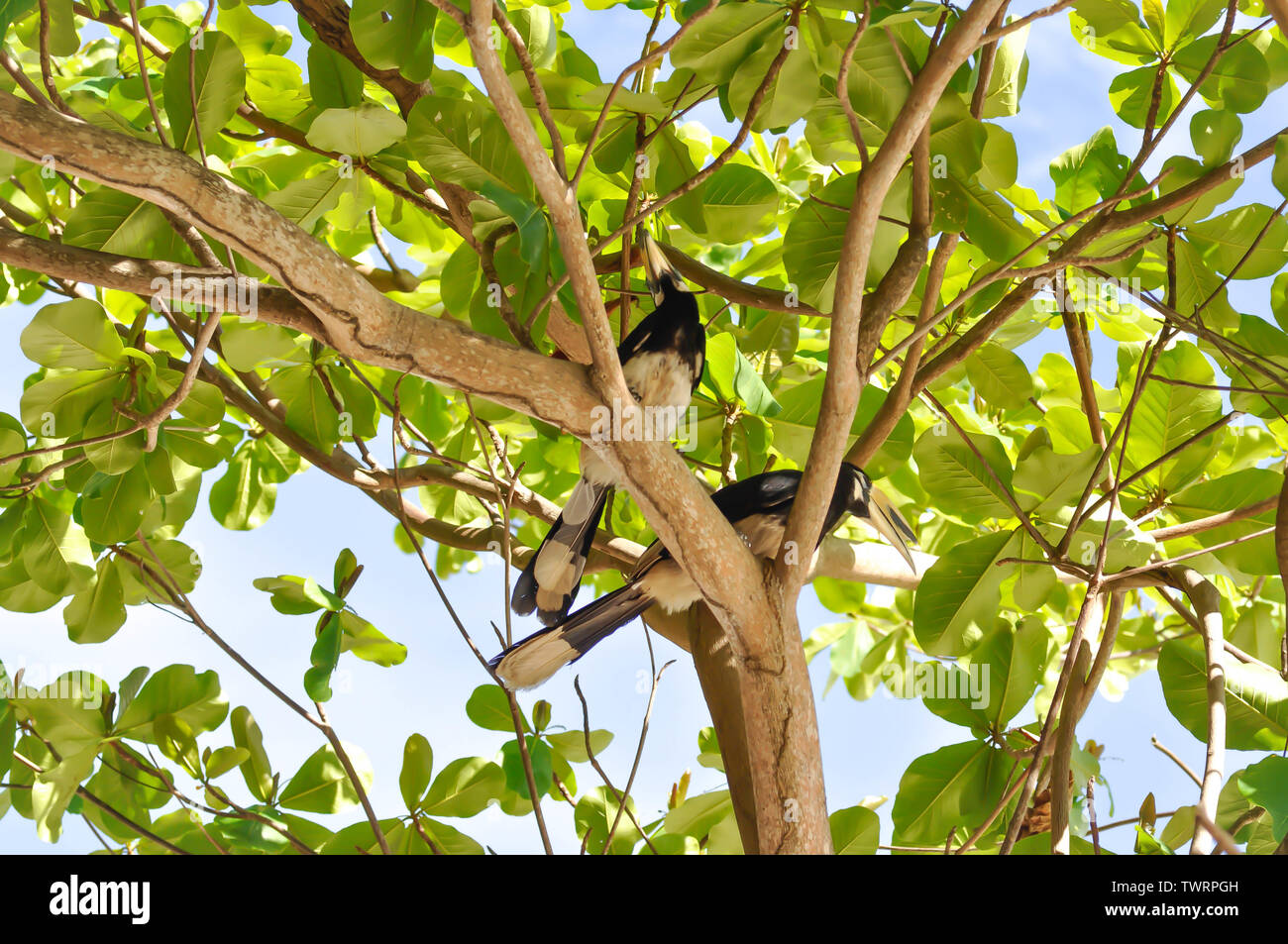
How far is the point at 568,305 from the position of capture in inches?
70.9

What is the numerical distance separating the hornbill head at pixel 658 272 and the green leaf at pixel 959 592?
2.80 feet

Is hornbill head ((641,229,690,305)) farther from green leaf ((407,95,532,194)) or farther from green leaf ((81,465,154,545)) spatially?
green leaf ((81,465,154,545))

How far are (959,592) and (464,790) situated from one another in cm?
117

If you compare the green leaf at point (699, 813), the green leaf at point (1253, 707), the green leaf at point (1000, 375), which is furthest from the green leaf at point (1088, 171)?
the green leaf at point (699, 813)

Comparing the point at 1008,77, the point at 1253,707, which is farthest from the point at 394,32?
the point at 1253,707

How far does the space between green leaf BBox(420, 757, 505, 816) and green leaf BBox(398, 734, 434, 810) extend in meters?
0.02

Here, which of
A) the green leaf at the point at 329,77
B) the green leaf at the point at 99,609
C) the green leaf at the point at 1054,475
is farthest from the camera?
the green leaf at the point at 99,609

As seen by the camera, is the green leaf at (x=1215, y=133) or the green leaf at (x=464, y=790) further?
the green leaf at (x=464, y=790)

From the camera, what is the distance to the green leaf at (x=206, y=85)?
153 centimetres

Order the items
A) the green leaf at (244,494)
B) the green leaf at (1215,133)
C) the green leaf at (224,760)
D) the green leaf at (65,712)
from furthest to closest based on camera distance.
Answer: the green leaf at (244,494) < the green leaf at (224,760) < the green leaf at (65,712) < the green leaf at (1215,133)

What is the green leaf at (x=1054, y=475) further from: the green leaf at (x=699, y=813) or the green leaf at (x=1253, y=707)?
the green leaf at (x=699, y=813)

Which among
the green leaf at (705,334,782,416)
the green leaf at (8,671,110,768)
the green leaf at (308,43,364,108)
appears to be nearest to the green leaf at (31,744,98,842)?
the green leaf at (8,671,110,768)

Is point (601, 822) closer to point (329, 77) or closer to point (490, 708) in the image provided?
point (490, 708)

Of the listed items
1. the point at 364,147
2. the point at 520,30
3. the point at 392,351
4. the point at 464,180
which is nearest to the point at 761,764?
the point at 392,351
